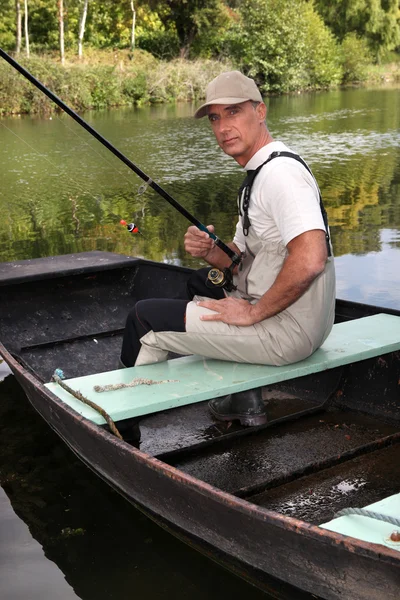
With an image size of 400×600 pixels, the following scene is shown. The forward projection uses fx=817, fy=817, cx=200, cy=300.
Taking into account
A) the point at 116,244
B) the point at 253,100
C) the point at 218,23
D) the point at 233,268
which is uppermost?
the point at 218,23

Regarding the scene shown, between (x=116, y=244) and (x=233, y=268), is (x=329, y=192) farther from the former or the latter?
(x=233, y=268)

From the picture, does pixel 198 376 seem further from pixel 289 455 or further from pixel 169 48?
pixel 169 48

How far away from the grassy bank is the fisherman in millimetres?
28604

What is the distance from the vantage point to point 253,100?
409 centimetres

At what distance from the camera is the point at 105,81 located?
3659 centimetres

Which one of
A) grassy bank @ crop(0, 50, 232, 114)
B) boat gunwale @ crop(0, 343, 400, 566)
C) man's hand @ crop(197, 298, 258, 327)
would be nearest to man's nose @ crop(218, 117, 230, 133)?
man's hand @ crop(197, 298, 258, 327)

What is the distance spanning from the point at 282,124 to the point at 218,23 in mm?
21918

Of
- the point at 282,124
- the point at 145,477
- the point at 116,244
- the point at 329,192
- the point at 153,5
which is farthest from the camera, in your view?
the point at 153,5

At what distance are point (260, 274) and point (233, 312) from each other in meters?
0.23

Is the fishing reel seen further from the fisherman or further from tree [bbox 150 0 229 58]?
tree [bbox 150 0 229 58]

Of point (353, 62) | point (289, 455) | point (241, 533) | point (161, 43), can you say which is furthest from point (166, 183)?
point (353, 62)

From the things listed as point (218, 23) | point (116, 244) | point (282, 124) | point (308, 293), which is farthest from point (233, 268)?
point (218, 23)

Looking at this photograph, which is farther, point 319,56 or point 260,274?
point 319,56

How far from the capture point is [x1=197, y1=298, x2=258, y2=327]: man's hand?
4.06m
